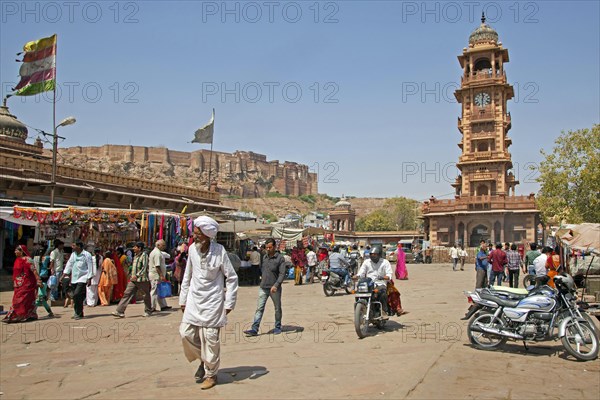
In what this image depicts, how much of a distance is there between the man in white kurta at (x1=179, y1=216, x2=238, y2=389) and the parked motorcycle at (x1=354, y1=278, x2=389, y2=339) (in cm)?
275

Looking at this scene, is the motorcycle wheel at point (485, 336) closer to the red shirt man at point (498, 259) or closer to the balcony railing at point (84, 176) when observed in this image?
the red shirt man at point (498, 259)

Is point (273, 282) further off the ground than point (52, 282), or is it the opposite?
point (273, 282)

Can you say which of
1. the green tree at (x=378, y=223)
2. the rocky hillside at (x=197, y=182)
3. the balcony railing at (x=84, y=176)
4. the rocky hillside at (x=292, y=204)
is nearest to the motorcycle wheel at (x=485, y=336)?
the balcony railing at (x=84, y=176)

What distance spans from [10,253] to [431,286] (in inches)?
555

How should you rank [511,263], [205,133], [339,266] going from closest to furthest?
[511,263], [339,266], [205,133]

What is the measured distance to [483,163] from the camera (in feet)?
153

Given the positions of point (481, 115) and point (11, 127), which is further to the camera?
point (481, 115)

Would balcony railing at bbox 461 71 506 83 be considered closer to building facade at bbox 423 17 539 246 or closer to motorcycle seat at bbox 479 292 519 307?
building facade at bbox 423 17 539 246

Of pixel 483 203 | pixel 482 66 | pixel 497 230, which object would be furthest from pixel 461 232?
pixel 482 66

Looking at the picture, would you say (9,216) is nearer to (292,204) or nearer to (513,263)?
(513,263)

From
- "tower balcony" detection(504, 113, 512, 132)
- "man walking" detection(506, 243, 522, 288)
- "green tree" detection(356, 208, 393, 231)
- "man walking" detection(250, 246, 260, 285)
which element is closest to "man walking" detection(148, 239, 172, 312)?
"man walking" detection(250, 246, 260, 285)

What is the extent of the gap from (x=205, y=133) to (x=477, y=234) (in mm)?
28591

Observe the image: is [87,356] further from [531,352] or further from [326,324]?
[531,352]

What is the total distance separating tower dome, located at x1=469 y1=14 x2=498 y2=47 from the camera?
48281mm
